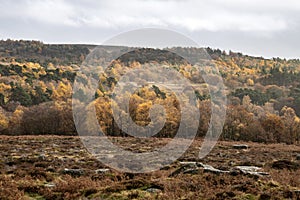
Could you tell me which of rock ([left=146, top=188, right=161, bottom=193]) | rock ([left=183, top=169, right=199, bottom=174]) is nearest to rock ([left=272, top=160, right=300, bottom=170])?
rock ([left=183, top=169, right=199, bottom=174])

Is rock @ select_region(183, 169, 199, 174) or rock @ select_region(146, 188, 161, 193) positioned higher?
rock @ select_region(146, 188, 161, 193)

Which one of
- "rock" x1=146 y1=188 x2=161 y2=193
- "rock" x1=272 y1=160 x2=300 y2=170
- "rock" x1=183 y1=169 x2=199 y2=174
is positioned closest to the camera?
"rock" x1=146 y1=188 x2=161 y2=193

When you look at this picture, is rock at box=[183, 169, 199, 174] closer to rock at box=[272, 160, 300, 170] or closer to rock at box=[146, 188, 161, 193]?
rock at box=[146, 188, 161, 193]

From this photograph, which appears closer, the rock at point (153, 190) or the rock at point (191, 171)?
the rock at point (153, 190)

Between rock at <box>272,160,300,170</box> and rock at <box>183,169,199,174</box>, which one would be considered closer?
rock at <box>183,169,199,174</box>

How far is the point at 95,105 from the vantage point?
80.1m

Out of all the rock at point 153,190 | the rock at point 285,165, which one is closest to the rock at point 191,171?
the rock at point 153,190

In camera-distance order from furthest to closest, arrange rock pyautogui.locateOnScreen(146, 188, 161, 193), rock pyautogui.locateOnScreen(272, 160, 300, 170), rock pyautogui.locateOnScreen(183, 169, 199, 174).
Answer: rock pyautogui.locateOnScreen(272, 160, 300, 170) → rock pyautogui.locateOnScreen(183, 169, 199, 174) → rock pyautogui.locateOnScreen(146, 188, 161, 193)

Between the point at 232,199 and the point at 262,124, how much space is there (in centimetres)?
6178

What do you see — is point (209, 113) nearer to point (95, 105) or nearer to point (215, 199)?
point (95, 105)

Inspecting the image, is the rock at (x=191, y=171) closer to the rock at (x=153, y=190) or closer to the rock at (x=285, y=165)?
the rock at (x=153, y=190)

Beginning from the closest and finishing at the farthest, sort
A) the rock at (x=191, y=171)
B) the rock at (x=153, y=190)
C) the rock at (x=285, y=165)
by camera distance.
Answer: the rock at (x=153, y=190) → the rock at (x=191, y=171) → the rock at (x=285, y=165)

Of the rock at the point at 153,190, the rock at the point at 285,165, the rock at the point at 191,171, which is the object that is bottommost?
the rock at the point at 285,165

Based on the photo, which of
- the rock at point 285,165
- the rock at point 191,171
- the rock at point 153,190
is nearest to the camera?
the rock at point 153,190
